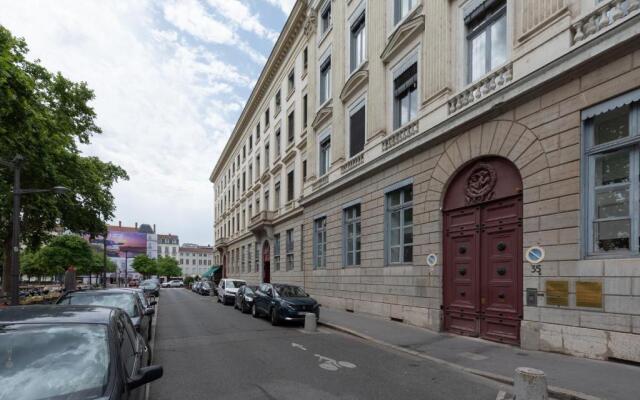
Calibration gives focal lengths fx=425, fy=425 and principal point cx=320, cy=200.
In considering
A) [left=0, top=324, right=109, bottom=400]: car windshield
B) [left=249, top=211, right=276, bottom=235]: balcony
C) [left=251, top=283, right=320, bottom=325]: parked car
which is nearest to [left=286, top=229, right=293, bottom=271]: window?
[left=249, top=211, right=276, bottom=235]: balcony

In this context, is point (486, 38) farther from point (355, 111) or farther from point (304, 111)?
point (304, 111)

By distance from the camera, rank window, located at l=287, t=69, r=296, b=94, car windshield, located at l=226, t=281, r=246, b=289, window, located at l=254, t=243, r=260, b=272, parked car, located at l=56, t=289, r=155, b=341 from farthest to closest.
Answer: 1. window, located at l=254, t=243, r=260, b=272
2. window, located at l=287, t=69, r=296, b=94
3. car windshield, located at l=226, t=281, r=246, b=289
4. parked car, located at l=56, t=289, r=155, b=341

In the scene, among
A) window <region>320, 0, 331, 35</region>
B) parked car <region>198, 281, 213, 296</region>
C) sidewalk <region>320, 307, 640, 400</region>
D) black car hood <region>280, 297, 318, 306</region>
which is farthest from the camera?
parked car <region>198, 281, 213, 296</region>

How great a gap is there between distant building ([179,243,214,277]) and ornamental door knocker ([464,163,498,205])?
14638 cm

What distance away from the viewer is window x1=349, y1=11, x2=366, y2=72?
19.3 meters

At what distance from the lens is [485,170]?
38.8ft

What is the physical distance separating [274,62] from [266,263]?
15.7m

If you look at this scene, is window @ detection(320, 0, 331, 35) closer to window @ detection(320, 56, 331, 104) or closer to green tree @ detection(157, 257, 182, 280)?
window @ detection(320, 56, 331, 104)

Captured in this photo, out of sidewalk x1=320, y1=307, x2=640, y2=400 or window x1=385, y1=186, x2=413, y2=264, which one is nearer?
sidewalk x1=320, y1=307, x2=640, y2=400

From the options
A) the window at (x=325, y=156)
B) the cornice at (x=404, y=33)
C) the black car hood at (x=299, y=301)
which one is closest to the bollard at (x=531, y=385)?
the black car hood at (x=299, y=301)

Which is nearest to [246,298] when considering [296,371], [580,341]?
[296,371]

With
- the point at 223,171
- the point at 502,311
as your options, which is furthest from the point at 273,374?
the point at 223,171

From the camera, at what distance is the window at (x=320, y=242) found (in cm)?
2225

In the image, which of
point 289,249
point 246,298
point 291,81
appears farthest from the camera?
point 291,81
